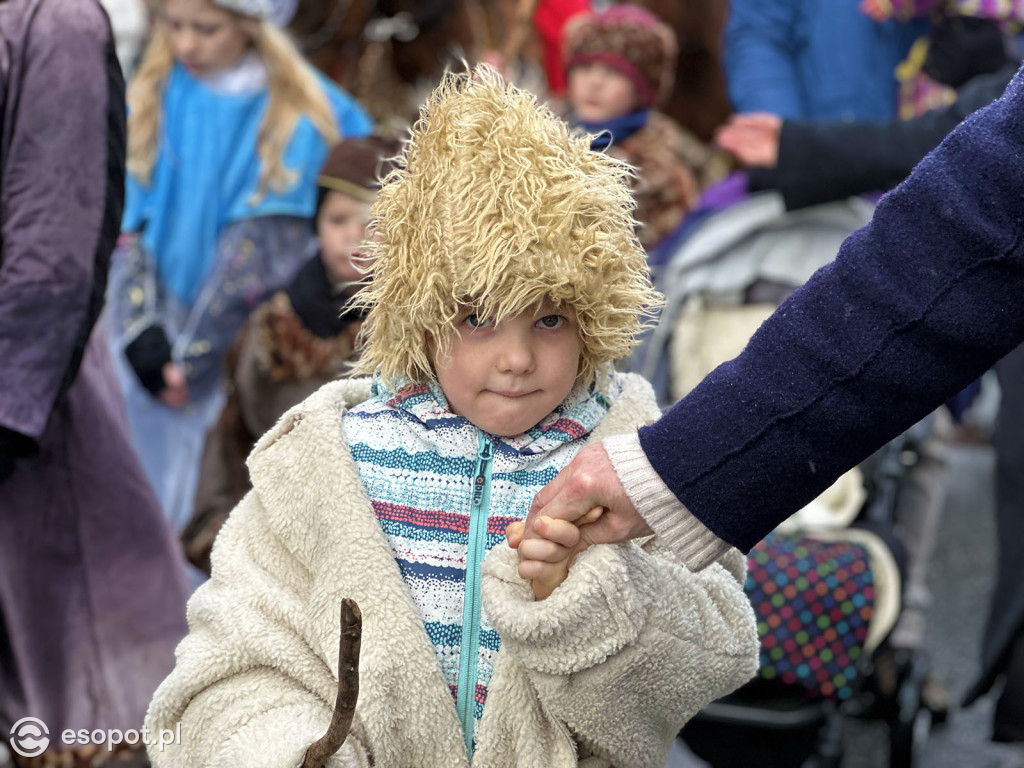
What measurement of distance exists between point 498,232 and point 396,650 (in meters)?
0.57

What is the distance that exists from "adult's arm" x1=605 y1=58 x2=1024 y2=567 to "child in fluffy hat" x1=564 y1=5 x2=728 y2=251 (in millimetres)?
2435

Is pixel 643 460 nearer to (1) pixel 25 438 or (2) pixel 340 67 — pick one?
(1) pixel 25 438

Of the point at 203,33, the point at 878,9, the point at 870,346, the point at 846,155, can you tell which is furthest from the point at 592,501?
the point at 878,9

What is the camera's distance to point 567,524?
1.66m

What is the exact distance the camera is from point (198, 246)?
4344 millimetres

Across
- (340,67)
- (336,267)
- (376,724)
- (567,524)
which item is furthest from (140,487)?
(340,67)

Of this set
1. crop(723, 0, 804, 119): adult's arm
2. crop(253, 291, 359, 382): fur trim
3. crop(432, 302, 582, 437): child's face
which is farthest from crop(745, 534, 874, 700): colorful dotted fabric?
crop(723, 0, 804, 119): adult's arm

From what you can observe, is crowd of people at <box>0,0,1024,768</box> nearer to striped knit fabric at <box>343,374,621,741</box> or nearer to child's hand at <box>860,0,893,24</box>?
striped knit fabric at <box>343,374,621,741</box>

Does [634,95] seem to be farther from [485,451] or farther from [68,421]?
[485,451]

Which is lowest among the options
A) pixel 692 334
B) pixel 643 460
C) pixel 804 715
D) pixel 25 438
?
pixel 804 715

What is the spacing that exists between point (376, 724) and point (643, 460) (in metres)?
0.50

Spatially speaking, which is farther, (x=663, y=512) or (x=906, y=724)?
(x=906, y=724)

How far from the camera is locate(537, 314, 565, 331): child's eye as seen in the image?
6.04 feet

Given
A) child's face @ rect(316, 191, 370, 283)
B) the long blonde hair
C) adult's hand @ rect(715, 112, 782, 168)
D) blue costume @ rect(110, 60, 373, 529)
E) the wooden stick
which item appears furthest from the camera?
the long blonde hair
